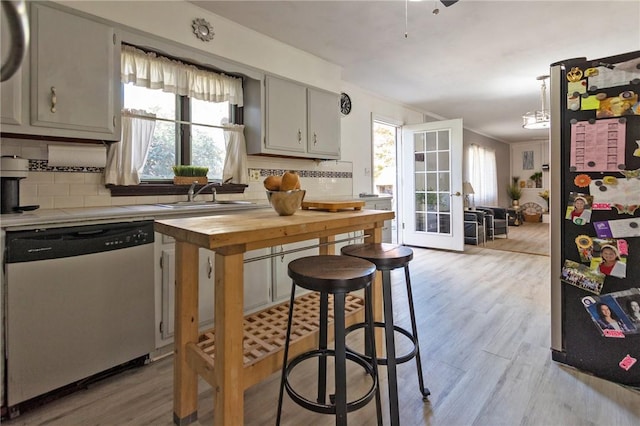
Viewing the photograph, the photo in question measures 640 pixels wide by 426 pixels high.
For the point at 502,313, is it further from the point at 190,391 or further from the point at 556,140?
the point at 190,391

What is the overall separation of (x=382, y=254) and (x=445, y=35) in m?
2.57

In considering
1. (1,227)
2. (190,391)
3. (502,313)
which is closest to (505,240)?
(502,313)

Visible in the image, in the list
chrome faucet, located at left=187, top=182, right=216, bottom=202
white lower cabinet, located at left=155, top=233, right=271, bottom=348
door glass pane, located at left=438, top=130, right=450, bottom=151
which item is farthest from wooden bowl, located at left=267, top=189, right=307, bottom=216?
door glass pane, located at left=438, top=130, right=450, bottom=151

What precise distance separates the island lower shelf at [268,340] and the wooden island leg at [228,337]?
0.09m

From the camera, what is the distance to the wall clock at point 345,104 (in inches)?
171

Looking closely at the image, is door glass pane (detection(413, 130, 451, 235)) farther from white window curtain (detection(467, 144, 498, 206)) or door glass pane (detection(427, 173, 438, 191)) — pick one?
white window curtain (detection(467, 144, 498, 206))

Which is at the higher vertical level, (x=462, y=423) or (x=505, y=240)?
(x=505, y=240)

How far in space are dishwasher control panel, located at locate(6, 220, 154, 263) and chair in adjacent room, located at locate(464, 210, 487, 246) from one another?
5.28 meters

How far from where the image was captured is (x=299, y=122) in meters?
3.29

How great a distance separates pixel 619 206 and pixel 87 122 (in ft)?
10.1

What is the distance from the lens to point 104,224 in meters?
1.80

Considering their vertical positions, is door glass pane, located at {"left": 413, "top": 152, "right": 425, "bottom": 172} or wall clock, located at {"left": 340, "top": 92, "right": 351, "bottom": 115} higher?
wall clock, located at {"left": 340, "top": 92, "right": 351, "bottom": 115}

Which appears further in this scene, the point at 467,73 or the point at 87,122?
the point at 467,73

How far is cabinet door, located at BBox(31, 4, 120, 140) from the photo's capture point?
1837mm
